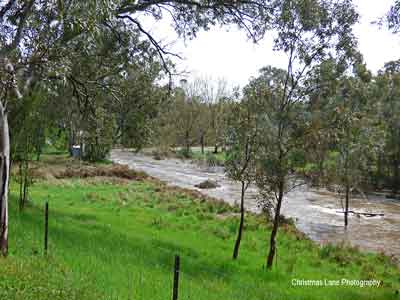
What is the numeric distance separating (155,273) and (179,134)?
60.1 meters

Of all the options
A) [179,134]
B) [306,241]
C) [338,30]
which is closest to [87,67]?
[338,30]

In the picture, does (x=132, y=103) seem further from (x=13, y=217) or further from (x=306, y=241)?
(x=306, y=241)

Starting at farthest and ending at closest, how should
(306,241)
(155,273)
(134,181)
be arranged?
(134,181), (306,241), (155,273)

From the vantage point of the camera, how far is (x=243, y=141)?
12.0m

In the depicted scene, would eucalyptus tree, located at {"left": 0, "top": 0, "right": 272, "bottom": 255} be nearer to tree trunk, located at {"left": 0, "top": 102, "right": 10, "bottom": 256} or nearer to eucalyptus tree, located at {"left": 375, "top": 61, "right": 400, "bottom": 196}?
tree trunk, located at {"left": 0, "top": 102, "right": 10, "bottom": 256}

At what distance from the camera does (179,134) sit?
226 ft

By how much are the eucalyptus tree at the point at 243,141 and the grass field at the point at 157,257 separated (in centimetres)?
255

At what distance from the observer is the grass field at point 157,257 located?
23.2ft

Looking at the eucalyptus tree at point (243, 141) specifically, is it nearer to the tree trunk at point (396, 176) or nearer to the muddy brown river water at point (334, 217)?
the muddy brown river water at point (334, 217)

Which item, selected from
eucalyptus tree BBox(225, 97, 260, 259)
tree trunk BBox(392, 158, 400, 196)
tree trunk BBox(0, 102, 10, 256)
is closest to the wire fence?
tree trunk BBox(0, 102, 10, 256)

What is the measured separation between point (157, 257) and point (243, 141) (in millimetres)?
3994

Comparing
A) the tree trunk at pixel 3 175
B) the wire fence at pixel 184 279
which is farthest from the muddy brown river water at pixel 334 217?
the tree trunk at pixel 3 175

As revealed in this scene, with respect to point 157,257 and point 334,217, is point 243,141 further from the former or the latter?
point 334,217

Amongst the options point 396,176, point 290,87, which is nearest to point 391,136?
point 396,176
